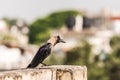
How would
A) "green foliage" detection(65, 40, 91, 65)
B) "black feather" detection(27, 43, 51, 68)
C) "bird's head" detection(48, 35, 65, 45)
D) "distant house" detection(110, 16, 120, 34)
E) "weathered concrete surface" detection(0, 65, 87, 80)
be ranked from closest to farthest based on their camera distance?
"weathered concrete surface" detection(0, 65, 87, 80) < "black feather" detection(27, 43, 51, 68) < "bird's head" detection(48, 35, 65, 45) < "green foliage" detection(65, 40, 91, 65) < "distant house" detection(110, 16, 120, 34)

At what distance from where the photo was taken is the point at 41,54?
10656mm

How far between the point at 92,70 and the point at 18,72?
3625 cm

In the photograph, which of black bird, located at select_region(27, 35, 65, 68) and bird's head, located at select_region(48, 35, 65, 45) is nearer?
black bird, located at select_region(27, 35, 65, 68)

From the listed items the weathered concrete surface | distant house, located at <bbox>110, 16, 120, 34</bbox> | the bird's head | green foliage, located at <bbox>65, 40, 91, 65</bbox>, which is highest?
distant house, located at <bbox>110, 16, 120, 34</bbox>

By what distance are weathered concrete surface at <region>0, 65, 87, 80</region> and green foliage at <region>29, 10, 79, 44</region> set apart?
9437cm

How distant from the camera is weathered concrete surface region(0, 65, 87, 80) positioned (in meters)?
8.91

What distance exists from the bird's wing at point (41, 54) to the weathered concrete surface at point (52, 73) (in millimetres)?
531

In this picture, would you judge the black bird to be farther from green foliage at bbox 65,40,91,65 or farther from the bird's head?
green foliage at bbox 65,40,91,65

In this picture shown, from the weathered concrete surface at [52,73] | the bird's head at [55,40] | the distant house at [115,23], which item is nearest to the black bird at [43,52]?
the bird's head at [55,40]

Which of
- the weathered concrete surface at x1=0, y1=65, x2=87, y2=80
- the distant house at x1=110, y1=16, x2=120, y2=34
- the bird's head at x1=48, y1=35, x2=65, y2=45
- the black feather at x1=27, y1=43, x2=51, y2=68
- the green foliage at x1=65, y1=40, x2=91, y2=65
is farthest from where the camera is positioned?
the distant house at x1=110, y1=16, x2=120, y2=34

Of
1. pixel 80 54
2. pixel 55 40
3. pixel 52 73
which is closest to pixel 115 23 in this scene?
pixel 80 54

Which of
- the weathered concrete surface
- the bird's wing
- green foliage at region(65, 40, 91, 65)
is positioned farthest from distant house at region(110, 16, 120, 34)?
the weathered concrete surface

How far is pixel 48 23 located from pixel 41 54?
342 ft

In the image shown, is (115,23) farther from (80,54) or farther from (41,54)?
(41,54)
